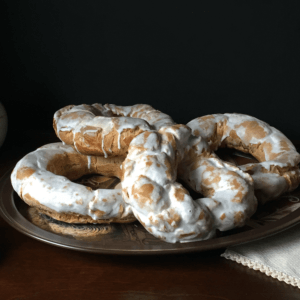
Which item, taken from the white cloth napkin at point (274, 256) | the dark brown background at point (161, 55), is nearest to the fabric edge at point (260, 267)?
the white cloth napkin at point (274, 256)

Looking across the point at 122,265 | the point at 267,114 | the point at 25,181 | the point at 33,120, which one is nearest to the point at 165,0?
the point at 267,114

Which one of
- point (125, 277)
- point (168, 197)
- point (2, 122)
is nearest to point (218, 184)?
point (168, 197)

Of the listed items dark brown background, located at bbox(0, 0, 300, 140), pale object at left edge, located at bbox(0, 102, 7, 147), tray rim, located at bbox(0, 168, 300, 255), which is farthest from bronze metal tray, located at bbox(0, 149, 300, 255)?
dark brown background, located at bbox(0, 0, 300, 140)

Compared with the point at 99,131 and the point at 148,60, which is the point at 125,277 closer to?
the point at 99,131

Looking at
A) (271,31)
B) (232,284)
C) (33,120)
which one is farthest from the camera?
(33,120)

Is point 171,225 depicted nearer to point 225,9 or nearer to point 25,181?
point 25,181

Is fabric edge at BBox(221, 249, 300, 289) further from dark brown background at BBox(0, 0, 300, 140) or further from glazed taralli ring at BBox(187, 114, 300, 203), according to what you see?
dark brown background at BBox(0, 0, 300, 140)
